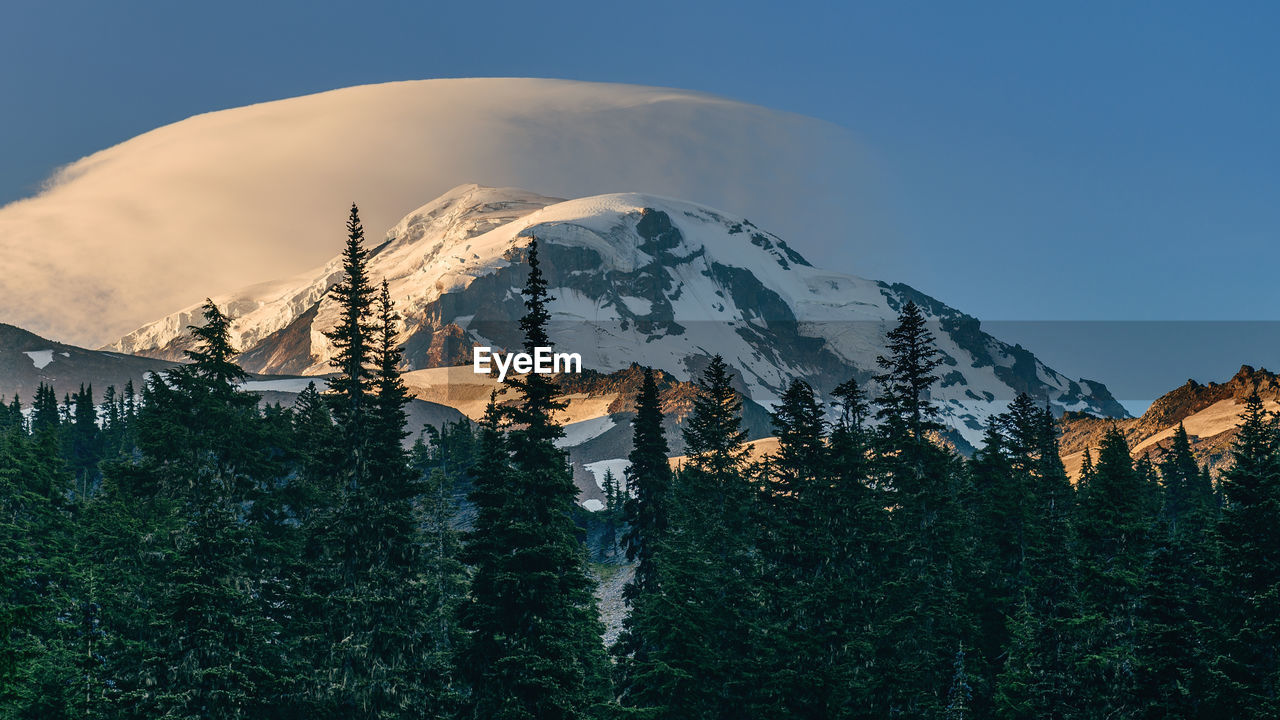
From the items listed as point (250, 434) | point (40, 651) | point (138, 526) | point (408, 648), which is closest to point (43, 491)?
point (138, 526)

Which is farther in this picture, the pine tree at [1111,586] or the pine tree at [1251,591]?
the pine tree at [1111,586]

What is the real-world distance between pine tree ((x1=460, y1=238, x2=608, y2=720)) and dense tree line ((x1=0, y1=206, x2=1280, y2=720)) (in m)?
0.10

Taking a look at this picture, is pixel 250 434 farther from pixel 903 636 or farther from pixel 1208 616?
pixel 1208 616

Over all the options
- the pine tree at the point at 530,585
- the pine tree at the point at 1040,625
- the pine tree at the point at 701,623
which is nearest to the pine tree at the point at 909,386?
the pine tree at the point at 1040,625

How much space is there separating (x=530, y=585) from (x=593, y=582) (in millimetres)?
3952

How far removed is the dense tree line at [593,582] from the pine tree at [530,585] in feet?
0.34

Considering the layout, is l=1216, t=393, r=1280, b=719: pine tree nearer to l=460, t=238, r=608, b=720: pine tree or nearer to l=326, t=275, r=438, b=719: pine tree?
l=460, t=238, r=608, b=720: pine tree

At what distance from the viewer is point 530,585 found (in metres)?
41.9

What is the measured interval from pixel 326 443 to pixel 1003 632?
31.9m

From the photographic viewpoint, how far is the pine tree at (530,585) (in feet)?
134

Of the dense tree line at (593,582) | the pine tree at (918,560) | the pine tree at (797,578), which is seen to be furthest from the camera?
the pine tree at (918,560)

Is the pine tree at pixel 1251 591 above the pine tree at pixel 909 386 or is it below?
below

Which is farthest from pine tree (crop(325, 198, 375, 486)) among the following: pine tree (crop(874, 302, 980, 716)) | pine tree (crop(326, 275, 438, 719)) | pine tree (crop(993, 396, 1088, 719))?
pine tree (crop(993, 396, 1088, 719))

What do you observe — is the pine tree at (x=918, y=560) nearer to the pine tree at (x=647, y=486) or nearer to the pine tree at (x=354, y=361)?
the pine tree at (x=647, y=486)
